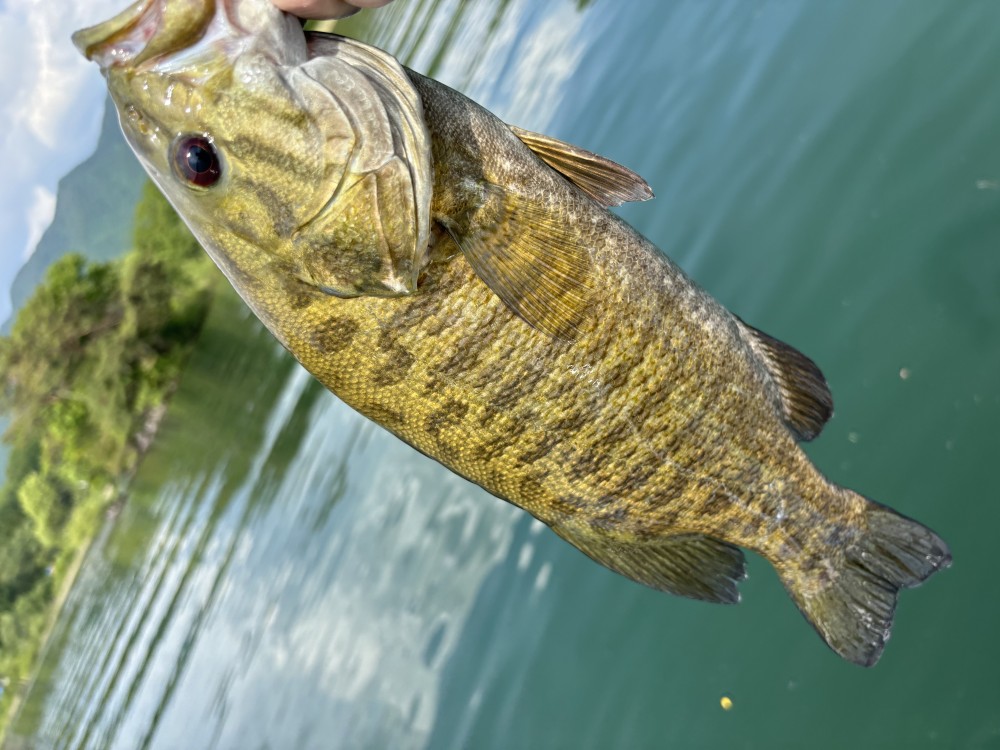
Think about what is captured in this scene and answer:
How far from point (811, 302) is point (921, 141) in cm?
139

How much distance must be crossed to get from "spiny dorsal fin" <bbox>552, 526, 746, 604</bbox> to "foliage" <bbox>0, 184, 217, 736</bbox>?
29284mm

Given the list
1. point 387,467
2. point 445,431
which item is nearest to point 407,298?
point 445,431

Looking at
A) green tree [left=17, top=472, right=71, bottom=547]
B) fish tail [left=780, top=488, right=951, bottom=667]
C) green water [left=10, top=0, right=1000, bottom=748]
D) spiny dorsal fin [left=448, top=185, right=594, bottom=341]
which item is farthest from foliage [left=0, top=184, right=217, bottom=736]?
spiny dorsal fin [left=448, top=185, right=594, bottom=341]

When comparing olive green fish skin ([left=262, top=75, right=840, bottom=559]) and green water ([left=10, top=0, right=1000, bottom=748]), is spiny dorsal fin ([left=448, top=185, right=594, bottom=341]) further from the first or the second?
green water ([left=10, top=0, right=1000, bottom=748])

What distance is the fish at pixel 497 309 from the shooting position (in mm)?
1840

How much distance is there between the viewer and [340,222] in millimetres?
1911

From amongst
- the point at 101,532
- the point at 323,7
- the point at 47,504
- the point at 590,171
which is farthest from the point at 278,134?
the point at 47,504

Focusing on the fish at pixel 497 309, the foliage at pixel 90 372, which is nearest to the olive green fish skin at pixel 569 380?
the fish at pixel 497 309

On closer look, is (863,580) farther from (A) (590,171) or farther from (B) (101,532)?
(B) (101,532)

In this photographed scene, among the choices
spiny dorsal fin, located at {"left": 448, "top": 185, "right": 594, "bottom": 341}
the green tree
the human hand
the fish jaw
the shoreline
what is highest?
the human hand

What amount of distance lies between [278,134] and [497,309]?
2.29 ft

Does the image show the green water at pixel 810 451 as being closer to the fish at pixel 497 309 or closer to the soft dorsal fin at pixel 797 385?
the fish at pixel 497 309

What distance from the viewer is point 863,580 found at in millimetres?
2668

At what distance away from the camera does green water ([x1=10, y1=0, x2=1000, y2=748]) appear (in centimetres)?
450
